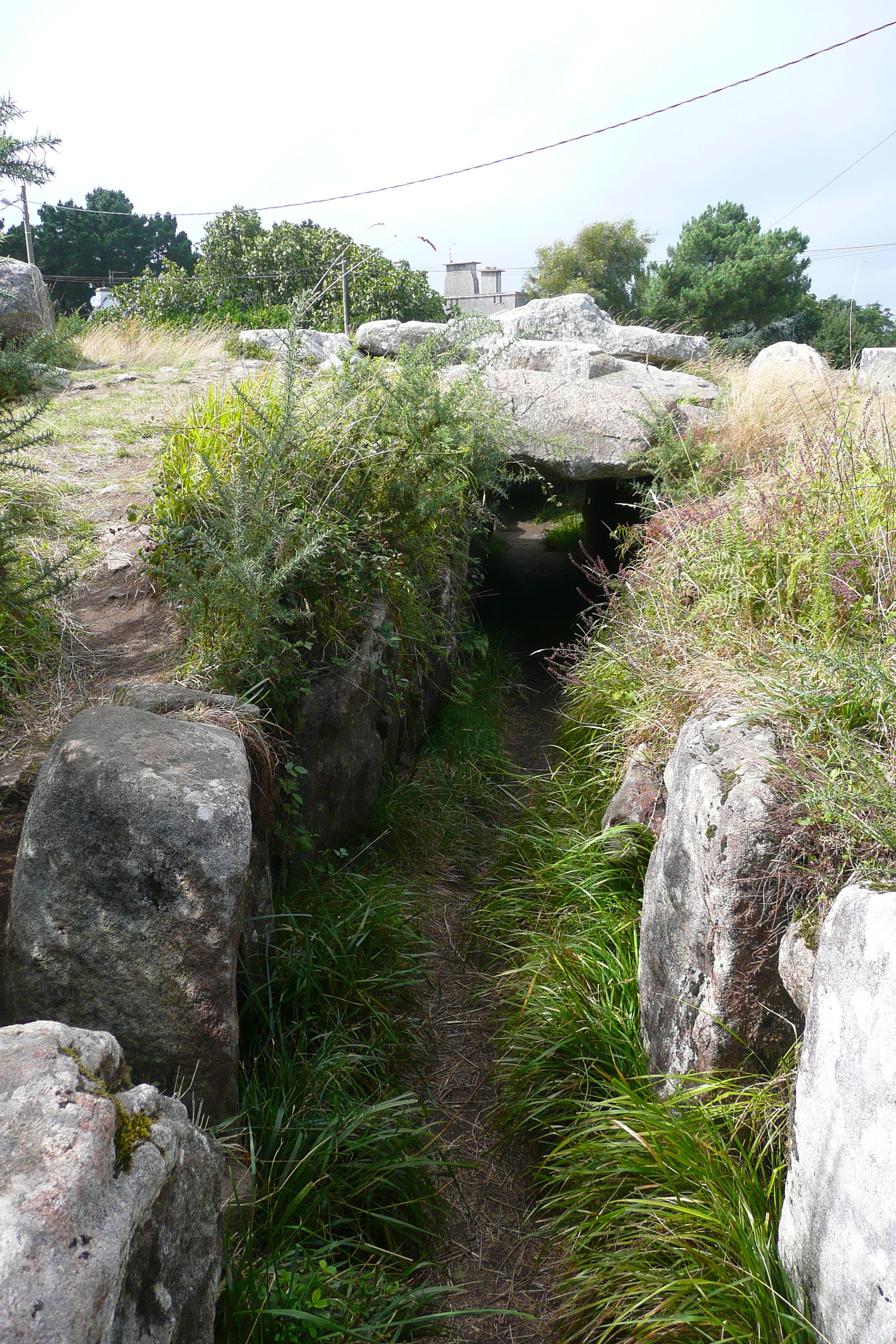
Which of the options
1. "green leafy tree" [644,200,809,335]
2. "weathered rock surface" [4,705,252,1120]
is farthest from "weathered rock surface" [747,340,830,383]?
"green leafy tree" [644,200,809,335]

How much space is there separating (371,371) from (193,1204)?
439 cm

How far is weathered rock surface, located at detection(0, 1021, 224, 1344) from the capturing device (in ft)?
3.78

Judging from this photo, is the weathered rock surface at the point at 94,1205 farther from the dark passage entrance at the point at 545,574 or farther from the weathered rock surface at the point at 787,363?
the weathered rock surface at the point at 787,363

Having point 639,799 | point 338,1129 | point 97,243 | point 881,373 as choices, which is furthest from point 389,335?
point 97,243

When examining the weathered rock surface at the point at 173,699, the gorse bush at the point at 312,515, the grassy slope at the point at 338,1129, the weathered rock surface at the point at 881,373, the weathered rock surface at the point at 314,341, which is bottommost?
the grassy slope at the point at 338,1129

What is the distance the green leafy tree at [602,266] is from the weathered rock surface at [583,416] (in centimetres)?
2764

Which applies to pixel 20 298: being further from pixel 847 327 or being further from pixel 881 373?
pixel 847 327

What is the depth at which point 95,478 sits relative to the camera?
5051 millimetres

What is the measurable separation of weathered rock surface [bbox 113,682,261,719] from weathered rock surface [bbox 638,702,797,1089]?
66.0 inches

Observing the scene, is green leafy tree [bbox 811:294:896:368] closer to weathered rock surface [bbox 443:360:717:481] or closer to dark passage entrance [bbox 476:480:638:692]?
dark passage entrance [bbox 476:480:638:692]

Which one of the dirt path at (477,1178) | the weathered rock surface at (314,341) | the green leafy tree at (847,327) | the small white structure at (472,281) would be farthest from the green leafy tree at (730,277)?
the dirt path at (477,1178)

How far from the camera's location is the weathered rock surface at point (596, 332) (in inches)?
367

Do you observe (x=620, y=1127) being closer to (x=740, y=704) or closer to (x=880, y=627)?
(x=740, y=704)

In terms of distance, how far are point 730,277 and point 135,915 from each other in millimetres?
30474
